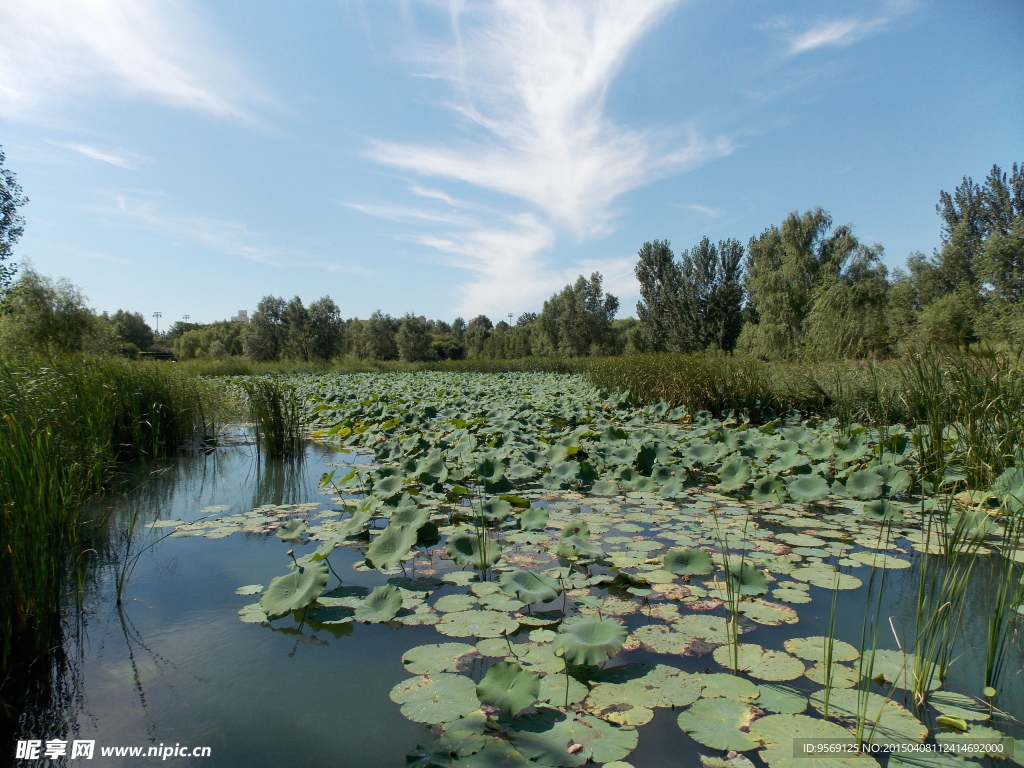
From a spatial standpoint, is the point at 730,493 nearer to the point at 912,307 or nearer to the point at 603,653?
the point at 603,653

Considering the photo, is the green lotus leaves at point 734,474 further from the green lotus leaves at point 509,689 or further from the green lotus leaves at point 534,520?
the green lotus leaves at point 509,689

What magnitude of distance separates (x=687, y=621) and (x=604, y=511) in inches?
57.2

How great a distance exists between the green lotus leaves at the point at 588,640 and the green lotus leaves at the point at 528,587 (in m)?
0.20

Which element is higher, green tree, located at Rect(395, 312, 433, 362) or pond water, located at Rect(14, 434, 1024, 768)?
green tree, located at Rect(395, 312, 433, 362)

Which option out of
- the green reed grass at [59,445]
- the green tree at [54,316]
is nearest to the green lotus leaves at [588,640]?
the green reed grass at [59,445]

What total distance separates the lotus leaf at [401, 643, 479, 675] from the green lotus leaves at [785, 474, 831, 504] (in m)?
2.41

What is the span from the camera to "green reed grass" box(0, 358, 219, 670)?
171 centimetres

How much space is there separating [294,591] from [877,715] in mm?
1896

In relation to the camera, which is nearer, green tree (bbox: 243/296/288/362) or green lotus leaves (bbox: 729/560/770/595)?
green lotus leaves (bbox: 729/560/770/595)

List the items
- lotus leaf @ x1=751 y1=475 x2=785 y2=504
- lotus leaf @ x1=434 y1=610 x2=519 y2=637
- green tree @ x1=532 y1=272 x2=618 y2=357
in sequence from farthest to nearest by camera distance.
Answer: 1. green tree @ x1=532 y1=272 x2=618 y2=357
2. lotus leaf @ x1=751 y1=475 x2=785 y2=504
3. lotus leaf @ x1=434 y1=610 x2=519 y2=637

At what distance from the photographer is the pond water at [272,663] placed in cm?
139

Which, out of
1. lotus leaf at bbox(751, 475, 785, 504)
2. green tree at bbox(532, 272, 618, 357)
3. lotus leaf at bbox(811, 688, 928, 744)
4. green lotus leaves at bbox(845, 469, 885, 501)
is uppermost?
green tree at bbox(532, 272, 618, 357)

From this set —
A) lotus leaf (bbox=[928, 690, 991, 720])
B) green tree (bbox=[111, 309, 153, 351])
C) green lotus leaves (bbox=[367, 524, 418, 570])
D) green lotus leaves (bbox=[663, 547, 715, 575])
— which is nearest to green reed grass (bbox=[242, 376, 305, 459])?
green lotus leaves (bbox=[367, 524, 418, 570])

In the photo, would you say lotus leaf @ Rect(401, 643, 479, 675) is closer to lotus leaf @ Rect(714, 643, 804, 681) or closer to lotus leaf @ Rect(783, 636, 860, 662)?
lotus leaf @ Rect(714, 643, 804, 681)
